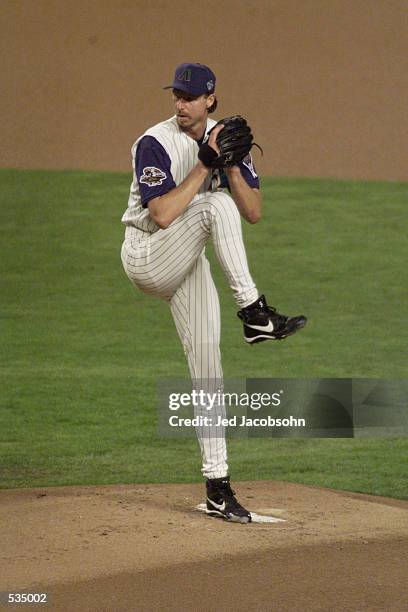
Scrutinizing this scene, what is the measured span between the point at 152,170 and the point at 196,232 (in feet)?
0.88

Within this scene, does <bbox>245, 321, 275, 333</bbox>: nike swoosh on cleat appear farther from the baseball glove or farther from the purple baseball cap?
the purple baseball cap

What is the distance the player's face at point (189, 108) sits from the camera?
4125 mm

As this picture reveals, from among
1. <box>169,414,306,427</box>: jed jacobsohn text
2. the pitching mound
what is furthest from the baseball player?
<box>169,414,306,427</box>: jed jacobsohn text

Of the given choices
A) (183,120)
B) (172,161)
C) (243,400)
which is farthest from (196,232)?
(243,400)

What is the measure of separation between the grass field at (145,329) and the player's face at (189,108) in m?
1.88

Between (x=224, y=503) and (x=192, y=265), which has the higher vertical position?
(x=192, y=265)

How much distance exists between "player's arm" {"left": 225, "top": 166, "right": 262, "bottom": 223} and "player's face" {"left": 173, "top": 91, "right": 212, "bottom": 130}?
0.82 ft

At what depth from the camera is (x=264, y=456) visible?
5.89 m

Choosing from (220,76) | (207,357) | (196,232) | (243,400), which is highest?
(220,76)

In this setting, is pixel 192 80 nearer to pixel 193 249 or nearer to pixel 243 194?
pixel 243 194

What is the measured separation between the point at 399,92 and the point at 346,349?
6.51 meters

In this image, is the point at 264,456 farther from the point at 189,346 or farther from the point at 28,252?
the point at 28,252

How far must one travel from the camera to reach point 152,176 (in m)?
3.98

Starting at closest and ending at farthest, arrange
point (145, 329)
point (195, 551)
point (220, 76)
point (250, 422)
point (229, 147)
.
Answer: point (195, 551), point (229, 147), point (250, 422), point (145, 329), point (220, 76)
